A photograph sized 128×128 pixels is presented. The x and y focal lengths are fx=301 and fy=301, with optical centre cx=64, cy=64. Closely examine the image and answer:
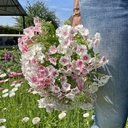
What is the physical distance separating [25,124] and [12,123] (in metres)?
0.11

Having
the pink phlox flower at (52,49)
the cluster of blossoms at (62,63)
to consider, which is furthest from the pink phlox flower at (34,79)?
the pink phlox flower at (52,49)

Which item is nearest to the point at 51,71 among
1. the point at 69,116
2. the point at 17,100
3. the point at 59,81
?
the point at 59,81

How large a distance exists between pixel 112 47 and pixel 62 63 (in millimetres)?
178

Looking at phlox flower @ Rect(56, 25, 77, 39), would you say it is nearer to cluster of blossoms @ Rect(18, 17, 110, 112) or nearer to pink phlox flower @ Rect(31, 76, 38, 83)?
cluster of blossoms @ Rect(18, 17, 110, 112)

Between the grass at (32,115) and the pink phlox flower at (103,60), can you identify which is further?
the grass at (32,115)

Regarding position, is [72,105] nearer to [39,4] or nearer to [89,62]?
[89,62]

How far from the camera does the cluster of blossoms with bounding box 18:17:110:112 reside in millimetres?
1018

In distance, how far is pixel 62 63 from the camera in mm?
1020

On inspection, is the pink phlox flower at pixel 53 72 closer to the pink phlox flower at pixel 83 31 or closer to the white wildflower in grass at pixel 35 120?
the pink phlox flower at pixel 83 31

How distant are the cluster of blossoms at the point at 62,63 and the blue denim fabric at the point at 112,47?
35mm

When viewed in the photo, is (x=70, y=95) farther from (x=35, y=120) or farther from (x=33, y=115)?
(x=33, y=115)

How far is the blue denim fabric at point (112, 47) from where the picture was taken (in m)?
1.01

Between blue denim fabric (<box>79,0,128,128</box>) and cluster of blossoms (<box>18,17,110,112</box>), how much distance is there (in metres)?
0.03

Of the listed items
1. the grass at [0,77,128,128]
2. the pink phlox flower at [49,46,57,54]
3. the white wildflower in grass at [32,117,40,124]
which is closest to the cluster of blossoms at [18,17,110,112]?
the pink phlox flower at [49,46,57,54]
